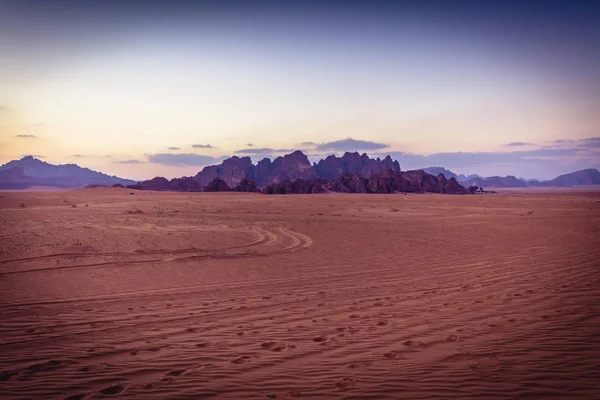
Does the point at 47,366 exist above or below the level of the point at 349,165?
below

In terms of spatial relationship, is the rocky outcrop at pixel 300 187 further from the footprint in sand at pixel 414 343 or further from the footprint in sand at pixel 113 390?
the footprint in sand at pixel 113 390

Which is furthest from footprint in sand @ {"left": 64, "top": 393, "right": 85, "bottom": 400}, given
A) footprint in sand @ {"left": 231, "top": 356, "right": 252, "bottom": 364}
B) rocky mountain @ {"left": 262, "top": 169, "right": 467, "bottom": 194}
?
rocky mountain @ {"left": 262, "top": 169, "right": 467, "bottom": 194}

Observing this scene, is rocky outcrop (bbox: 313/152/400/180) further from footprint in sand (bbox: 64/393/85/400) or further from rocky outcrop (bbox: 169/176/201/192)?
footprint in sand (bbox: 64/393/85/400)

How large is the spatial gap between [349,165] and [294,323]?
143 meters

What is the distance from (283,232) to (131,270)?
976 cm

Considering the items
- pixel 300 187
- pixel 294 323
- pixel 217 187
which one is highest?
pixel 217 187

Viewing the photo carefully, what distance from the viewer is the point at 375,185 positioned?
90750 millimetres

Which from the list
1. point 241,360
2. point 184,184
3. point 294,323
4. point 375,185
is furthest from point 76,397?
point 184,184

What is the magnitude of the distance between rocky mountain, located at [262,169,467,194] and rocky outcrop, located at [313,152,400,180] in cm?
4082

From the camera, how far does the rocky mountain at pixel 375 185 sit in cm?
8656

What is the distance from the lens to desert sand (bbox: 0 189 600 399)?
165 inches

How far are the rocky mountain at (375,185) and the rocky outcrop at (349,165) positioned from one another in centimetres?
4082

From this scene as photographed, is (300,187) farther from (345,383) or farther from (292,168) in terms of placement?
(345,383)

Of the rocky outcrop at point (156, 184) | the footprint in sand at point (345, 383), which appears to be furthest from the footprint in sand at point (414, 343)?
the rocky outcrop at point (156, 184)
